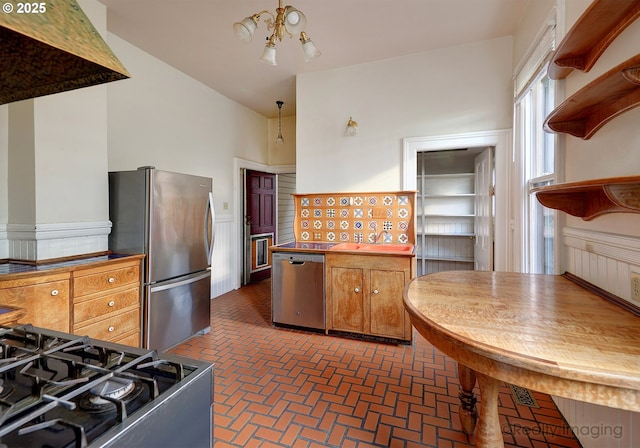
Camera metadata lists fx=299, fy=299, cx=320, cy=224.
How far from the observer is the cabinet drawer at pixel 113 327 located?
6.92 ft

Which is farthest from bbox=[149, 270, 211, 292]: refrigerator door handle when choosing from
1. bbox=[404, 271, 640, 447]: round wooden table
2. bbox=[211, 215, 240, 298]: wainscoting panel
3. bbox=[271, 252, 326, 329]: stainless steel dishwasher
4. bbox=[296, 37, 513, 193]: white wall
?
bbox=[404, 271, 640, 447]: round wooden table

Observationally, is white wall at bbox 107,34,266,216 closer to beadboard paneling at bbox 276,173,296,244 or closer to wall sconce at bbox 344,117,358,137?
beadboard paneling at bbox 276,173,296,244

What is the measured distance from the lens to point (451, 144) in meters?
3.23

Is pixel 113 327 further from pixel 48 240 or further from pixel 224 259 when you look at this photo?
pixel 224 259

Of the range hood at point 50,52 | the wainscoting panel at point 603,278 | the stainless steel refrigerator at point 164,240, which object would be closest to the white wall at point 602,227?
the wainscoting panel at point 603,278

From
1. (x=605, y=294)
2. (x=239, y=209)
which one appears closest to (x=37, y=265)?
(x=239, y=209)

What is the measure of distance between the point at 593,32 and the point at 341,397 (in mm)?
2413

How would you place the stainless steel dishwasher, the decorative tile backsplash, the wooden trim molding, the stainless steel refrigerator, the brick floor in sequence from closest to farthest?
the wooden trim molding
the brick floor
the stainless steel refrigerator
the stainless steel dishwasher
the decorative tile backsplash

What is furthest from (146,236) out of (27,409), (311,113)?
(311,113)

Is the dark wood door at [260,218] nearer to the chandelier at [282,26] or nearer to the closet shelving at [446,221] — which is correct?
the closet shelving at [446,221]

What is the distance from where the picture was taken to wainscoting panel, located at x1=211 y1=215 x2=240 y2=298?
435cm

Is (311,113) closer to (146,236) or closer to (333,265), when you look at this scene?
(333,265)

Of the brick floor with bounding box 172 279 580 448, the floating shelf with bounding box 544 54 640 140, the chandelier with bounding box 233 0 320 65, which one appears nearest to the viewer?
the floating shelf with bounding box 544 54 640 140

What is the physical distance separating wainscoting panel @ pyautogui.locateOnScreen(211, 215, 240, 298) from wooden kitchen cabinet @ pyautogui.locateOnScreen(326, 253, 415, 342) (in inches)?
81.6
